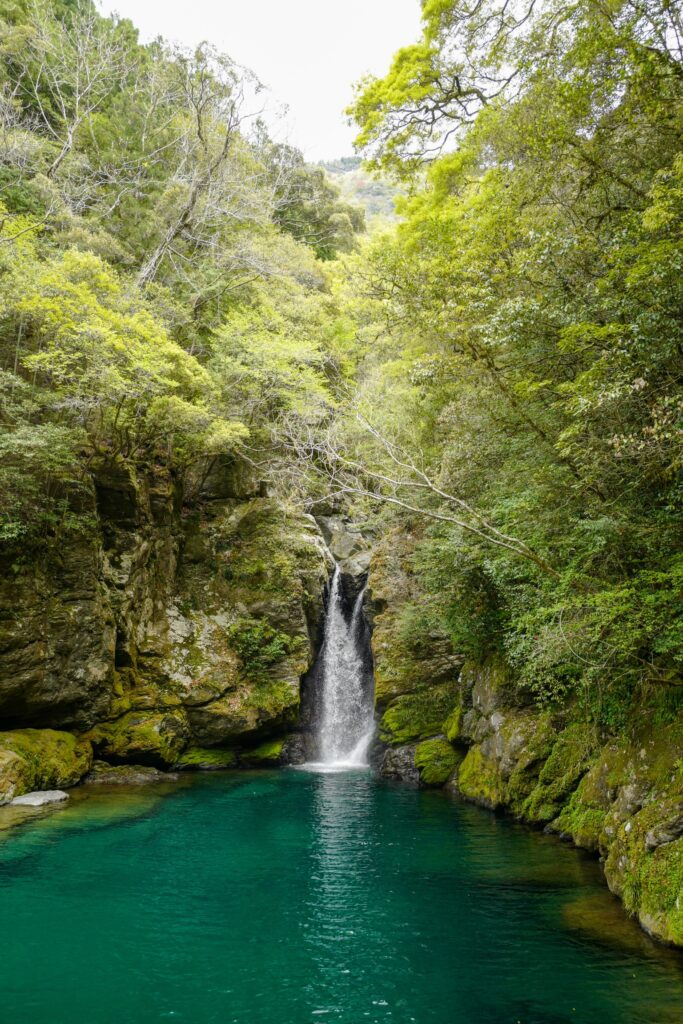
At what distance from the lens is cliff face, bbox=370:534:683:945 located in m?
7.50

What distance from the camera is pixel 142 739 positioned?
Answer: 1659 cm

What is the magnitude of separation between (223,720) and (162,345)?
10793 mm

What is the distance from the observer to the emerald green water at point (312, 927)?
6.02 meters

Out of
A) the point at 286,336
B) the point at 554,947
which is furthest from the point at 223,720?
the point at 286,336

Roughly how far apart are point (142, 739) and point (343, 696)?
7.09m

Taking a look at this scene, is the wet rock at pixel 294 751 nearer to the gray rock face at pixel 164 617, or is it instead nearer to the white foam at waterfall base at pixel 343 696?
the white foam at waterfall base at pixel 343 696

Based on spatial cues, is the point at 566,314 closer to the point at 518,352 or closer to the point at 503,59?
the point at 518,352

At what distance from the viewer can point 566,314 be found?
9.08m

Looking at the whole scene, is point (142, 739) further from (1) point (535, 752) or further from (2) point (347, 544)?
(2) point (347, 544)

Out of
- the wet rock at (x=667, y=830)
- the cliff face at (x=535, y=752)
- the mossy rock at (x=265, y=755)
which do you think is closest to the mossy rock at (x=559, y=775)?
the cliff face at (x=535, y=752)

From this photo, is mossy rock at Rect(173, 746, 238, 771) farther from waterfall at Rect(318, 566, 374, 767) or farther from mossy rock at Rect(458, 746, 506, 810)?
mossy rock at Rect(458, 746, 506, 810)

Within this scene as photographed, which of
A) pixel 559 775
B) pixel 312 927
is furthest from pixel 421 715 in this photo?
pixel 312 927

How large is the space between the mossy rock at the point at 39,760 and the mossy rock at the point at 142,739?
55 cm

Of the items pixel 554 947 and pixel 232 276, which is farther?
pixel 232 276
